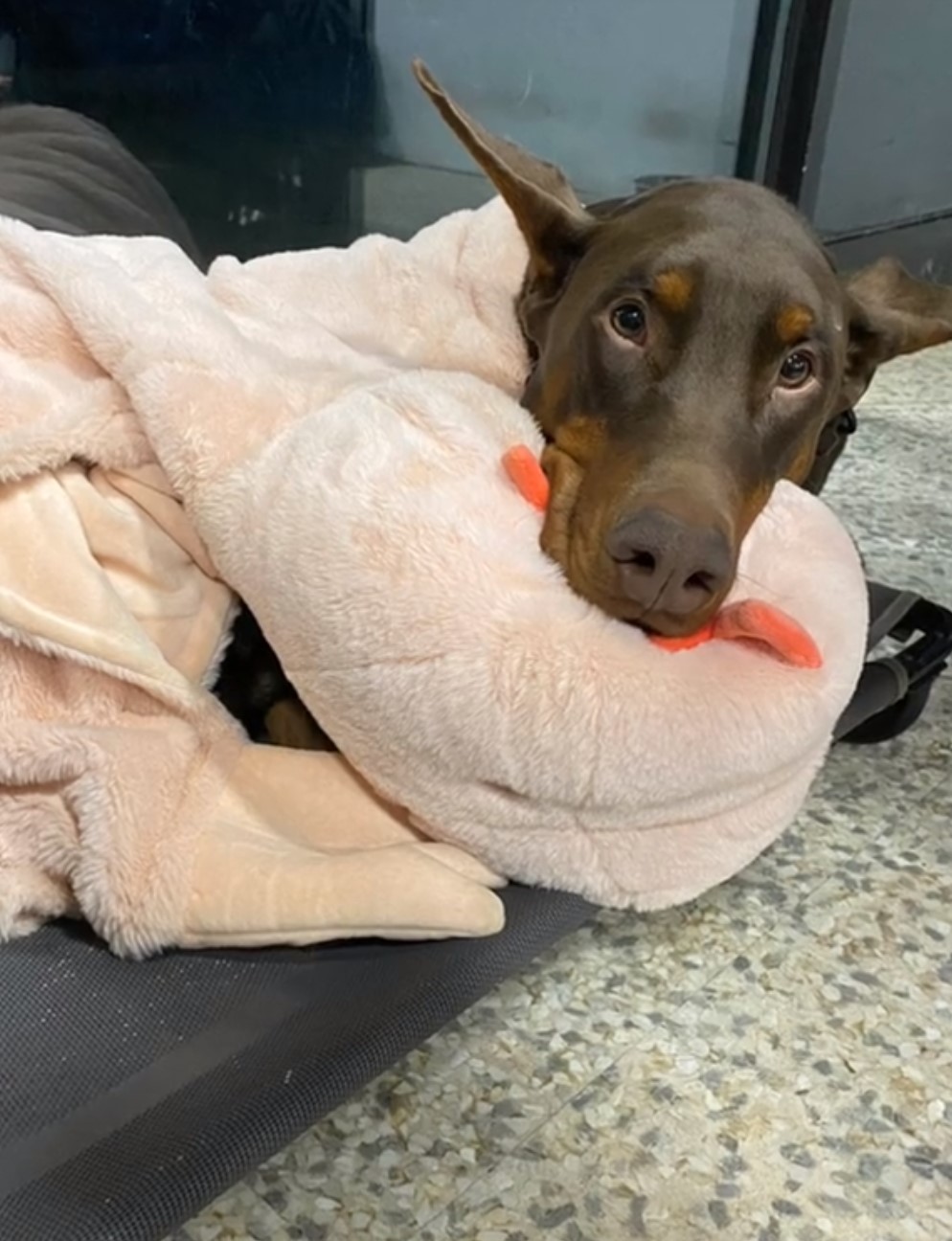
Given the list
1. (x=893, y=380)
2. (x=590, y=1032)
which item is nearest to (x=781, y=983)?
(x=590, y=1032)

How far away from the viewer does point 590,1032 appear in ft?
4.38

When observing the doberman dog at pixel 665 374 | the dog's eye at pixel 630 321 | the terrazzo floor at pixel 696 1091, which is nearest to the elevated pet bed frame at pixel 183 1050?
the terrazzo floor at pixel 696 1091

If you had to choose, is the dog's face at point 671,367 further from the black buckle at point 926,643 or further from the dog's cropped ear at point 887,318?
the black buckle at point 926,643

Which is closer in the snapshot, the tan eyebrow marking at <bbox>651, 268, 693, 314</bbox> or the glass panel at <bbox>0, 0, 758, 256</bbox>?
the tan eyebrow marking at <bbox>651, 268, 693, 314</bbox>

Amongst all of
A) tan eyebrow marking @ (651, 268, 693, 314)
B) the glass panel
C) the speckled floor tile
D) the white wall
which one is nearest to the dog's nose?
tan eyebrow marking @ (651, 268, 693, 314)

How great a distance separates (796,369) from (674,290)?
148 millimetres

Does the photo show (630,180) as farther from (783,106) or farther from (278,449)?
(278,449)

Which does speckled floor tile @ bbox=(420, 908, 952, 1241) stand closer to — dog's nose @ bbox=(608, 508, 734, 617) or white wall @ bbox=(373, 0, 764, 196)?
dog's nose @ bbox=(608, 508, 734, 617)

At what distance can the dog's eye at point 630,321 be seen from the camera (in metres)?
1.31

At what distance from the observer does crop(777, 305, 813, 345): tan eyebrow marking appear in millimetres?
1292

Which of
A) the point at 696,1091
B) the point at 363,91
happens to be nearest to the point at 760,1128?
the point at 696,1091

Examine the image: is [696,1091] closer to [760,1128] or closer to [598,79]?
[760,1128]

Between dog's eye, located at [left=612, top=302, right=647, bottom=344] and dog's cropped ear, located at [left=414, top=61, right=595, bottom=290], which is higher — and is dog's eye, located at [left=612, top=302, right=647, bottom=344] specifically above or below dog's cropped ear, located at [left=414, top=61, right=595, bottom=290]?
below

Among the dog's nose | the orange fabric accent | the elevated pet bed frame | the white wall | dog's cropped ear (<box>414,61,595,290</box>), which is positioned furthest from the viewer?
the white wall
